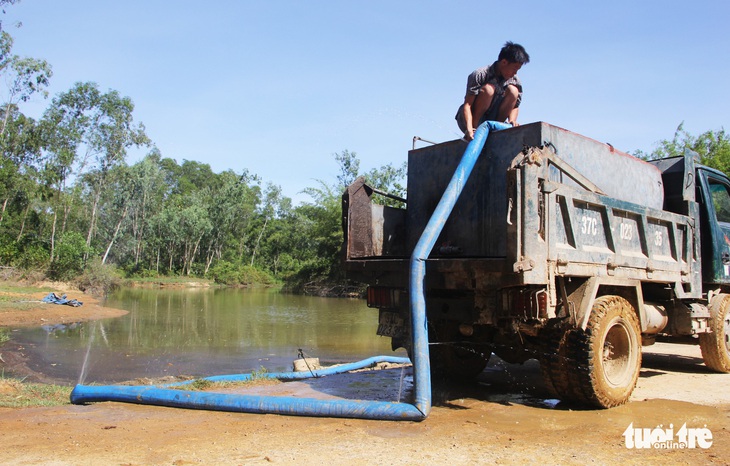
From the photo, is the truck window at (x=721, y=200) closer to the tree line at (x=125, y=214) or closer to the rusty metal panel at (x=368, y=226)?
the rusty metal panel at (x=368, y=226)

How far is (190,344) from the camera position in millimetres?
14758

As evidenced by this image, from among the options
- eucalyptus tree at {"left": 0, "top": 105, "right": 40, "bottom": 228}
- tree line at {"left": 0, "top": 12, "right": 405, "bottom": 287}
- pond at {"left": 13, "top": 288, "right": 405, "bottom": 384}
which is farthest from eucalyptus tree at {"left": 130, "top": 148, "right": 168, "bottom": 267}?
pond at {"left": 13, "top": 288, "right": 405, "bottom": 384}

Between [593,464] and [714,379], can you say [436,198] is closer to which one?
[593,464]

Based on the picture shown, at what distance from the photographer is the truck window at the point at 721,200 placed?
24.8 feet

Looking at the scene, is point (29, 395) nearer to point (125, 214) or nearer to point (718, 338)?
point (718, 338)

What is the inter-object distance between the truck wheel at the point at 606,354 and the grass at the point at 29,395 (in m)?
5.34

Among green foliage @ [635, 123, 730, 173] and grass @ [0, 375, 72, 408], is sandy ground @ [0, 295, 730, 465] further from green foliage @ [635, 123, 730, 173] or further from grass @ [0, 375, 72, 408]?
green foliage @ [635, 123, 730, 173]

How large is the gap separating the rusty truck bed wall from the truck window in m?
1.49

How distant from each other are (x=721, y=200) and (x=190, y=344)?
12752 millimetres

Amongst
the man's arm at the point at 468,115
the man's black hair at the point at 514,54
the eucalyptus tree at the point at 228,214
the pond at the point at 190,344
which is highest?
the eucalyptus tree at the point at 228,214

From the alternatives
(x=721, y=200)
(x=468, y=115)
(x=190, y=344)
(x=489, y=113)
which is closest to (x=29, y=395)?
(x=468, y=115)

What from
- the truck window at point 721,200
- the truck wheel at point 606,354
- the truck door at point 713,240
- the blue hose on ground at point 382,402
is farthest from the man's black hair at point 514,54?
the truck window at point 721,200

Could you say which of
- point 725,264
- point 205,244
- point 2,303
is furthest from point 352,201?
point 205,244

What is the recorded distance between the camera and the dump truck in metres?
4.76
